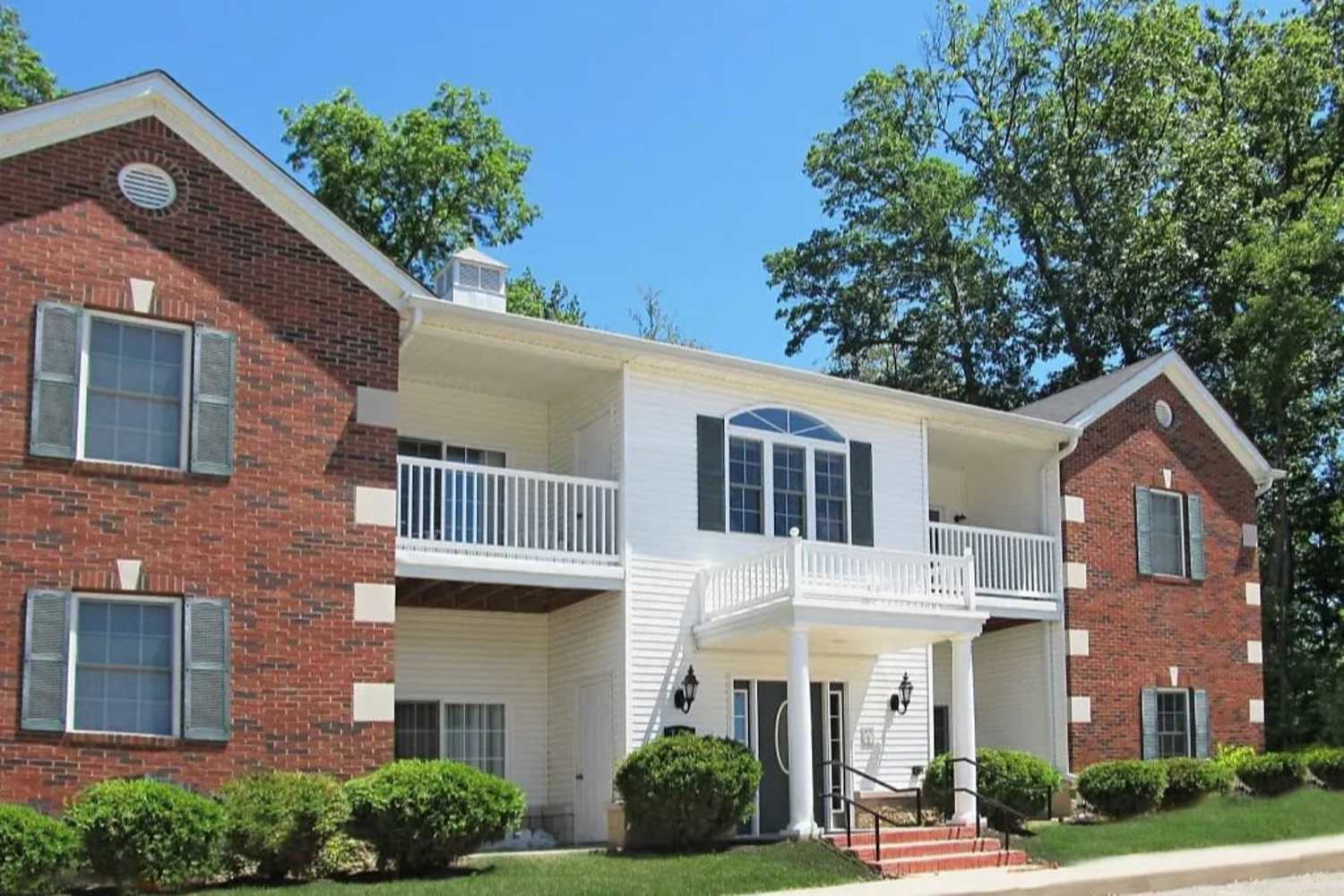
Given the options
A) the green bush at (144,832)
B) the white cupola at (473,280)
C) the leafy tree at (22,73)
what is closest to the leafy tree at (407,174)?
the leafy tree at (22,73)

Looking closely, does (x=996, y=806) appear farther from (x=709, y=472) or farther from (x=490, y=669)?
(x=490, y=669)

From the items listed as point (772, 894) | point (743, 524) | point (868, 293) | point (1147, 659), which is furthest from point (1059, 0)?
point (772, 894)

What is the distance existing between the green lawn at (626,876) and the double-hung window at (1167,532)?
10.6 m

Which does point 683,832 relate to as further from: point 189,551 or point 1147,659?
point 1147,659

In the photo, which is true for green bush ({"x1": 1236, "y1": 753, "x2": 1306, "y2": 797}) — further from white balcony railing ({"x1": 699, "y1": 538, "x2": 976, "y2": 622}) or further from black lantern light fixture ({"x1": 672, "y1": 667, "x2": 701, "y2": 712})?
black lantern light fixture ({"x1": 672, "y1": 667, "x2": 701, "y2": 712})

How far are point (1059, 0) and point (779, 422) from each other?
20.8m

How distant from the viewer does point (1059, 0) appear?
1537 inches

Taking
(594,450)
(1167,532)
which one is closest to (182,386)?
(594,450)

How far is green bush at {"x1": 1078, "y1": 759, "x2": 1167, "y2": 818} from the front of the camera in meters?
24.0

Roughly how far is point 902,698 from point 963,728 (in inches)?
70.7

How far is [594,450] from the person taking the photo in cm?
2223

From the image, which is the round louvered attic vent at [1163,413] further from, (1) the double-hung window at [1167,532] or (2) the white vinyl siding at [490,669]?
(2) the white vinyl siding at [490,669]

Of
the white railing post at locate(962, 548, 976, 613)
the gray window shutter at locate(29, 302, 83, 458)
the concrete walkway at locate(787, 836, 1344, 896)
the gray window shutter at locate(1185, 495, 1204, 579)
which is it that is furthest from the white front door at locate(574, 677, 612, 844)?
the gray window shutter at locate(1185, 495, 1204, 579)

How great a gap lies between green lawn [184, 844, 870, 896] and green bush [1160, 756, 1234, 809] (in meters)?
7.89
